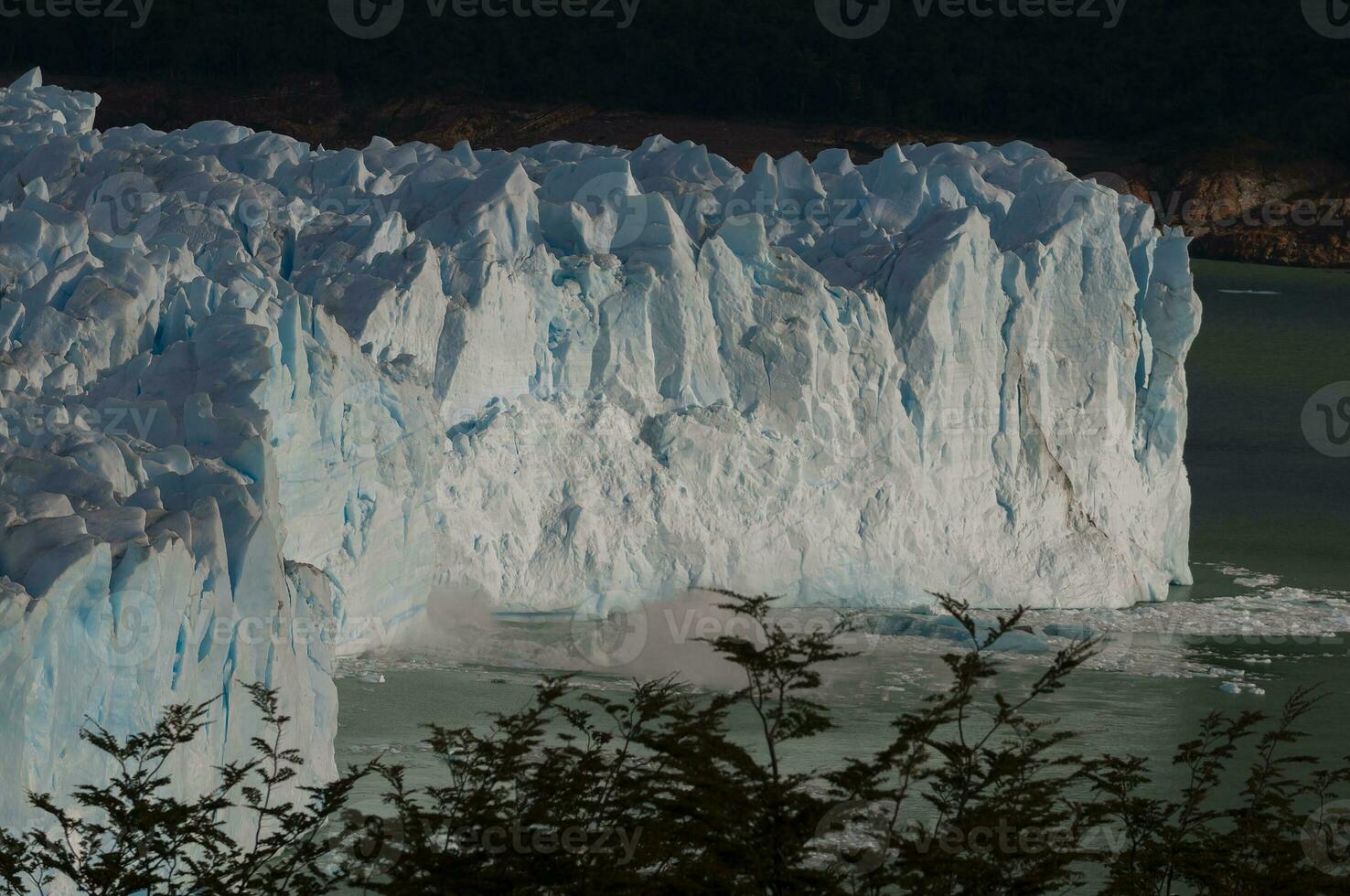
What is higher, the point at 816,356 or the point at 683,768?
the point at 816,356

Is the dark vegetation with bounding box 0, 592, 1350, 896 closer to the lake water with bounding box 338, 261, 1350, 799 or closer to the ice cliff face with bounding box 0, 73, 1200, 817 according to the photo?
the ice cliff face with bounding box 0, 73, 1200, 817

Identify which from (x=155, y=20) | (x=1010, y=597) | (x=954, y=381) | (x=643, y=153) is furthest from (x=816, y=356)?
(x=155, y=20)

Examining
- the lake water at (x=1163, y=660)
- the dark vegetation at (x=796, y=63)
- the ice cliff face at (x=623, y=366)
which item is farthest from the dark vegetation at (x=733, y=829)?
the dark vegetation at (x=796, y=63)

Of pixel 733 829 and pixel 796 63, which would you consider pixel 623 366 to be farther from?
pixel 796 63

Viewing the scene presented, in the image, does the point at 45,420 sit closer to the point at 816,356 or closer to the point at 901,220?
the point at 816,356

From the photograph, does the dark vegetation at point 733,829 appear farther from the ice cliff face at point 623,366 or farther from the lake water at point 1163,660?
the lake water at point 1163,660

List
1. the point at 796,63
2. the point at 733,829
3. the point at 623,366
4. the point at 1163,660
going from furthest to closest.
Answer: the point at 796,63 < the point at 623,366 < the point at 1163,660 < the point at 733,829

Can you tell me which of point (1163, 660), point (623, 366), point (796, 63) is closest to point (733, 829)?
point (1163, 660)
